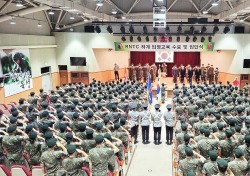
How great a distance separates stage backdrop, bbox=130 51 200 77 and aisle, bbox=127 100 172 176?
571 inches

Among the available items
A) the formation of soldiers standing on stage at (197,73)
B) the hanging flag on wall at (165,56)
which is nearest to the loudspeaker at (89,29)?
the hanging flag on wall at (165,56)

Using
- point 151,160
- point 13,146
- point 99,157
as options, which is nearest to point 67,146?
point 99,157

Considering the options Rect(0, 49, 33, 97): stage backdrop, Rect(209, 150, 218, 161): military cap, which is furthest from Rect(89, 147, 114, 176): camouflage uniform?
Rect(0, 49, 33, 97): stage backdrop

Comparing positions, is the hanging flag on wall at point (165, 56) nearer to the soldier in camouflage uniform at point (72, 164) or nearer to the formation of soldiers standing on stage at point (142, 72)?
the formation of soldiers standing on stage at point (142, 72)

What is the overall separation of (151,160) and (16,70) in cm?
1006

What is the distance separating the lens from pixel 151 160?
8336mm

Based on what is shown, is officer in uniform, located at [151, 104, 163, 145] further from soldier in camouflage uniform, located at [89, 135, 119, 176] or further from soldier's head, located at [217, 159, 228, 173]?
soldier's head, located at [217, 159, 228, 173]

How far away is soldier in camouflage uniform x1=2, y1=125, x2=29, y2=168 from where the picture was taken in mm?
6148

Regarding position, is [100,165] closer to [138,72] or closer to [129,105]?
Answer: [129,105]

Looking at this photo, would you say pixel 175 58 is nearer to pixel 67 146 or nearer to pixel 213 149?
pixel 213 149

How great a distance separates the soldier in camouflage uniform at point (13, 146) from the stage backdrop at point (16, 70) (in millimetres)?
8161

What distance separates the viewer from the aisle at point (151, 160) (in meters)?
7.56

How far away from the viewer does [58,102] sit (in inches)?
443

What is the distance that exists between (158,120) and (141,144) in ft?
3.99
